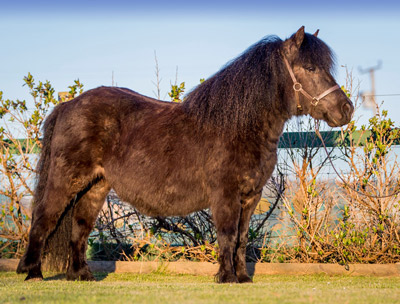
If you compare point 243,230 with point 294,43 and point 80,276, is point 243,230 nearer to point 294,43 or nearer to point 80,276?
point 80,276

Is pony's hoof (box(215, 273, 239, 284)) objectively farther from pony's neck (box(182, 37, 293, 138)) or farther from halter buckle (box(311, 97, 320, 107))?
halter buckle (box(311, 97, 320, 107))

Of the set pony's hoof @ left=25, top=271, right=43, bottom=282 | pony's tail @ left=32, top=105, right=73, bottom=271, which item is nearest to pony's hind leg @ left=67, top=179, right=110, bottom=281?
pony's tail @ left=32, top=105, right=73, bottom=271

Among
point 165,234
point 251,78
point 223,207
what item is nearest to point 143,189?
point 223,207

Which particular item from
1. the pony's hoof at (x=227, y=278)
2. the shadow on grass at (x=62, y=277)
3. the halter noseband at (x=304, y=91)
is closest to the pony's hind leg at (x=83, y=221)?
the shadow on grass at (x=62, y=277)

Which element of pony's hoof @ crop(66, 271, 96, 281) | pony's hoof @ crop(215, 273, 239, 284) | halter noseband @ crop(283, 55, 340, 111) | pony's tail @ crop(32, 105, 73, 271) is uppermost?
halter noseband @ crop(283, 55, 340, 111)

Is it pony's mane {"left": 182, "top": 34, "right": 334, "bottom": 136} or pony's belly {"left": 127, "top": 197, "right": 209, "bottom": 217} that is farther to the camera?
pony's belly {"left": 127, "top": 197, "right": 209, "bottom": 217}

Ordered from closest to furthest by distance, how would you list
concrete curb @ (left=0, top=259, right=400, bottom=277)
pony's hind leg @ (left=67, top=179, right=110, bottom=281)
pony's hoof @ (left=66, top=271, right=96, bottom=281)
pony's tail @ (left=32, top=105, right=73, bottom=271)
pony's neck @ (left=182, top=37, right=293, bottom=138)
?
pony's neck @ (left=182, top=37, right=293, bottom=138) → pony's hoof @ (left=66, top=271, right=96, bottom=281) → pony's hind leg @ (left=67, top=179, right=110, bottom=281) → pony's tail @ (left=32, top=105, right=73, bottom=271) → concrete curb @ (left=0, top=259, right=400, bottom=277)

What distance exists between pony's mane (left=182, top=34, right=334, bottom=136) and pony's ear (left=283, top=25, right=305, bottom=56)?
65mm

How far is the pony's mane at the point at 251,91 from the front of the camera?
16.2ft

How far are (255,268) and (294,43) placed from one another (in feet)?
9.42

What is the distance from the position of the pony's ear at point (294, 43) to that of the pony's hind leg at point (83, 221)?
2.64m

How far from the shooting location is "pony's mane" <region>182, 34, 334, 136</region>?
4.93 meters

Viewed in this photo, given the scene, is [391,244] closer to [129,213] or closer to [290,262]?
[290,262]

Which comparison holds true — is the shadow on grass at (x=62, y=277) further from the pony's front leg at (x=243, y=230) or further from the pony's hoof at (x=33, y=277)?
the pony's front leg at (x=243, y=230)
